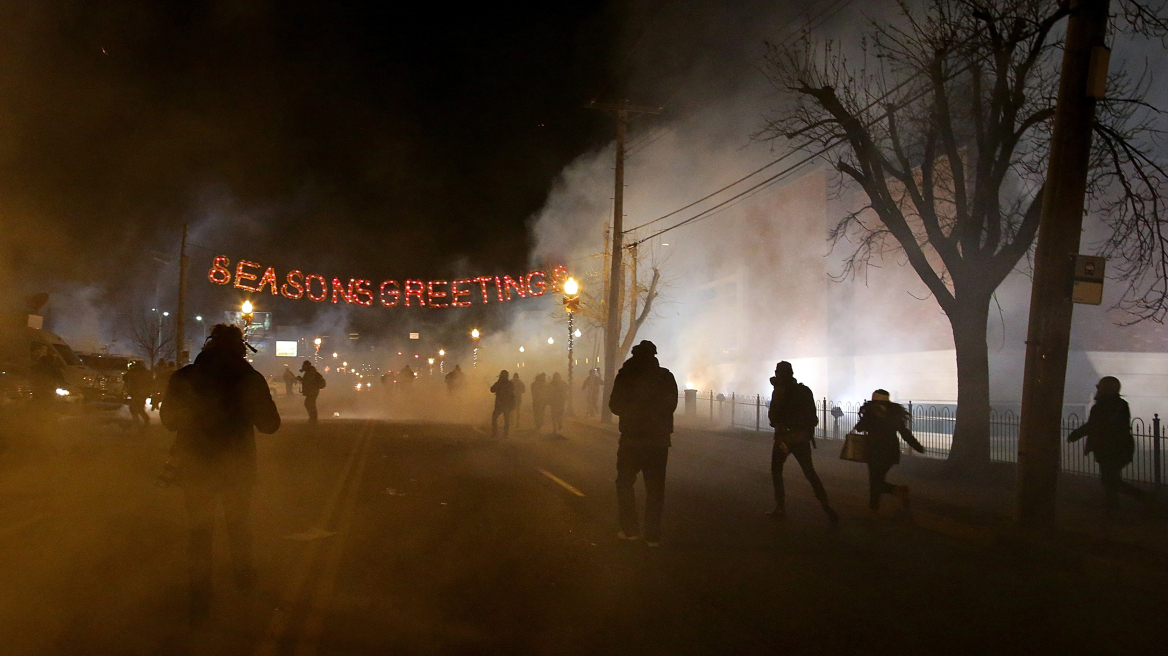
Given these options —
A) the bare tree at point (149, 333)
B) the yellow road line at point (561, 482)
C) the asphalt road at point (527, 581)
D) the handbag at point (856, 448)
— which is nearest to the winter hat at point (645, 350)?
the asphalt road at point (527, 581)

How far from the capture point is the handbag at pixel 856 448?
8.20 metres

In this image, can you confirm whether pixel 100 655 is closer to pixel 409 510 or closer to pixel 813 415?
pixel 409 510

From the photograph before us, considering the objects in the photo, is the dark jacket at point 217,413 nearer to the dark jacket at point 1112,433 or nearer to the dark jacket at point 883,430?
the dark jacket at point 883,430

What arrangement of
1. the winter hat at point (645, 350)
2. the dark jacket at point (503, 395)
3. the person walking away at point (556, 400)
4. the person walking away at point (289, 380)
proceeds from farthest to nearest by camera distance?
1. the person walking away at point (289, 380)
2. the person walking away at point (556, 400)
3. the dark jacket at point (503, 395)
4. the winter hat at point (645, 350)

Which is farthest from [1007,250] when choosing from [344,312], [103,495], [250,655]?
[344,312]

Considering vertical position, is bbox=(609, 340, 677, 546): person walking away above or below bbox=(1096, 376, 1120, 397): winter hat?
below

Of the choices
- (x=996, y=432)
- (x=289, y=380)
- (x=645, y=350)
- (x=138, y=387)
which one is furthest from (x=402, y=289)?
(x=645, y=350)

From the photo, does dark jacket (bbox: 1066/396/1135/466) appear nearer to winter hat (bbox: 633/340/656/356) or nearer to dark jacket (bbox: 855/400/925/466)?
dark jacket (bbox: 855/400/925/466)

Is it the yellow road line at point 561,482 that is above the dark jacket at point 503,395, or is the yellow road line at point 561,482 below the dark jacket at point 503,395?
below

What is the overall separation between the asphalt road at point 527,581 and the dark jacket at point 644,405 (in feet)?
3.09

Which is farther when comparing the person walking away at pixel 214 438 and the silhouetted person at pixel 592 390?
the silhouetted person at pixel 592 390

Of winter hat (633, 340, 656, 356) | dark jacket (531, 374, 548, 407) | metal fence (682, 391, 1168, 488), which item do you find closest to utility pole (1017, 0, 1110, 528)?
metal fence (682, 391, 1168, 488)

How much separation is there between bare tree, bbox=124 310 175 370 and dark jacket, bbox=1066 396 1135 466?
4133cm

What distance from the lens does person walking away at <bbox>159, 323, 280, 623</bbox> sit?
4.53m
